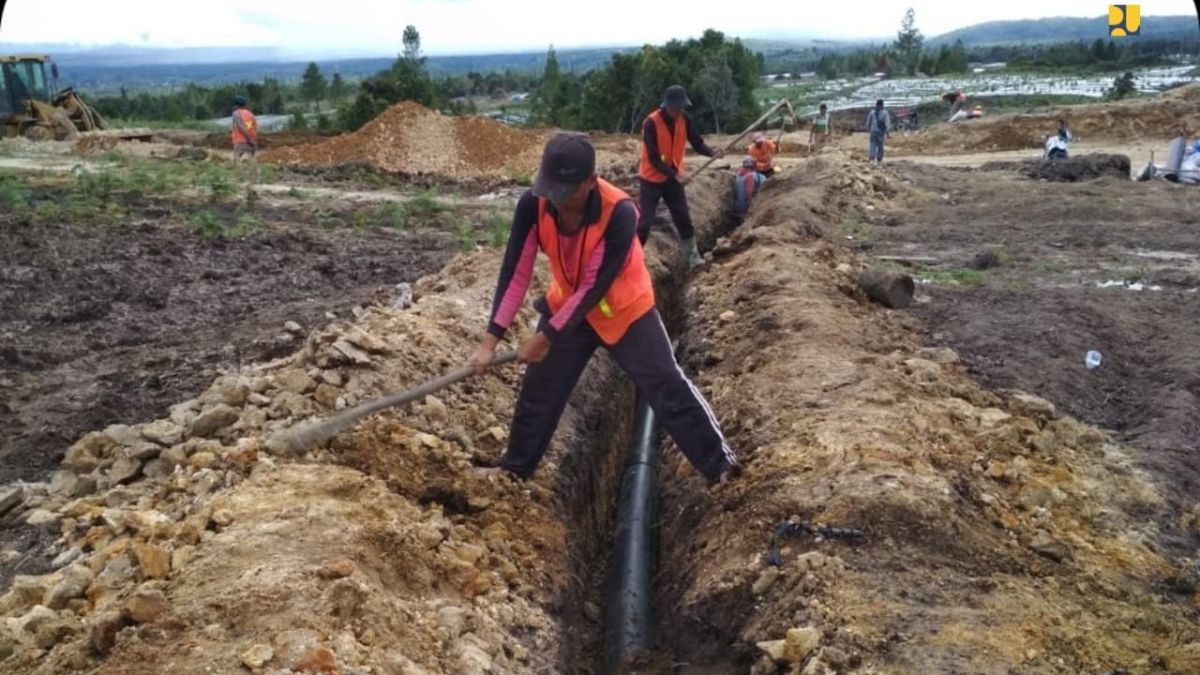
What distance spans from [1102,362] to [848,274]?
2.48 m

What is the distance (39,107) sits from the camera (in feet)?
81.3

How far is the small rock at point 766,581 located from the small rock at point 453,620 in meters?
1.32

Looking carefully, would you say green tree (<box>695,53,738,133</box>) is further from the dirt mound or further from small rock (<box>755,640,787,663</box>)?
small rock (<box>755,640,787,663</box>)

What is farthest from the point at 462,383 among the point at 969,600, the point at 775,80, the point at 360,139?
Result: the point at 775,80

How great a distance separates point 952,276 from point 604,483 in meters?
4.55

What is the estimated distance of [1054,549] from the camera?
443 cm

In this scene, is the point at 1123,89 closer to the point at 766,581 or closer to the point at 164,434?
the point at 766,581

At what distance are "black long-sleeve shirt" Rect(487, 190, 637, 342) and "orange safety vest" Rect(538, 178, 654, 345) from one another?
1 centimetres

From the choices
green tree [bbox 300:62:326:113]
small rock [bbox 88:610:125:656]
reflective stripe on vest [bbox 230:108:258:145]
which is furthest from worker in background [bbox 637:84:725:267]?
green tree [bbox 300:62:326:113]

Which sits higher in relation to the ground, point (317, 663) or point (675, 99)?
point (675, 99)

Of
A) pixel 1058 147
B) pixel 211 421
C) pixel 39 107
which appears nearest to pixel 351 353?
pixel 211 421

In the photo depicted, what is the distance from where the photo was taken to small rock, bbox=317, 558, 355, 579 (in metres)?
3.76

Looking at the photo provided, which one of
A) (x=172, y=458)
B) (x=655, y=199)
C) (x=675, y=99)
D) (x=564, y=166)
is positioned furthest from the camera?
(x=655, y=199)

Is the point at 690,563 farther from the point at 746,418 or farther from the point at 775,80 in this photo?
the point at 775,80
